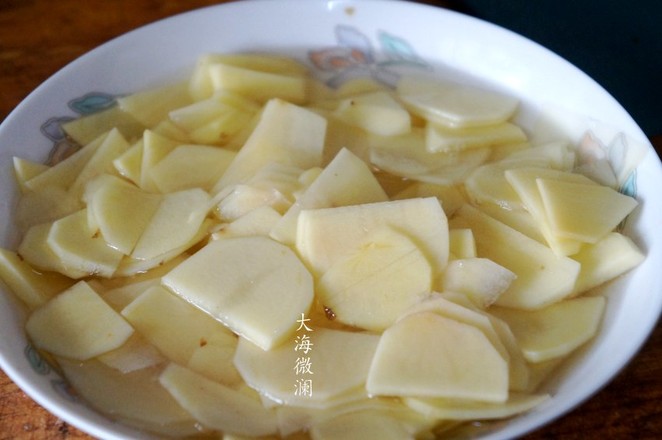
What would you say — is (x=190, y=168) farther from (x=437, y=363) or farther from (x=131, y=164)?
(x=437, y=363)

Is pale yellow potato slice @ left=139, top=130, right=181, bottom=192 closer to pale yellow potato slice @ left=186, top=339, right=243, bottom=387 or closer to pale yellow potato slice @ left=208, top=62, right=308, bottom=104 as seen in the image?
pale yellow potato slice @ left=208, top=62, right=308, bottom=104

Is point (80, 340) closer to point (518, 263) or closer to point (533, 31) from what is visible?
point (518, 263)

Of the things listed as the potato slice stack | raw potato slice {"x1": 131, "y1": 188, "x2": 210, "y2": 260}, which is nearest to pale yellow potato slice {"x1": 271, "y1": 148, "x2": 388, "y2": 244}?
the potato slice stack

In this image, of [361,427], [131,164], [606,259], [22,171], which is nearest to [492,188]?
[606,259]

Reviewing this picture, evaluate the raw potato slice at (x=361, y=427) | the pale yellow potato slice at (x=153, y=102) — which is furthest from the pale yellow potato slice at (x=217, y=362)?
the pale yellow potato slice at (x=153, y=102)

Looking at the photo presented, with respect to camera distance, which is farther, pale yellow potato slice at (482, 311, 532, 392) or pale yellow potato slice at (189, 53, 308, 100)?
pale yellow potato slice at (189, 53, 308, 100)

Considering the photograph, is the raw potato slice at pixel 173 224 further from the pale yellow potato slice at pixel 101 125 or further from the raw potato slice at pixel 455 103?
the raw potato slice at pixel 455 103
